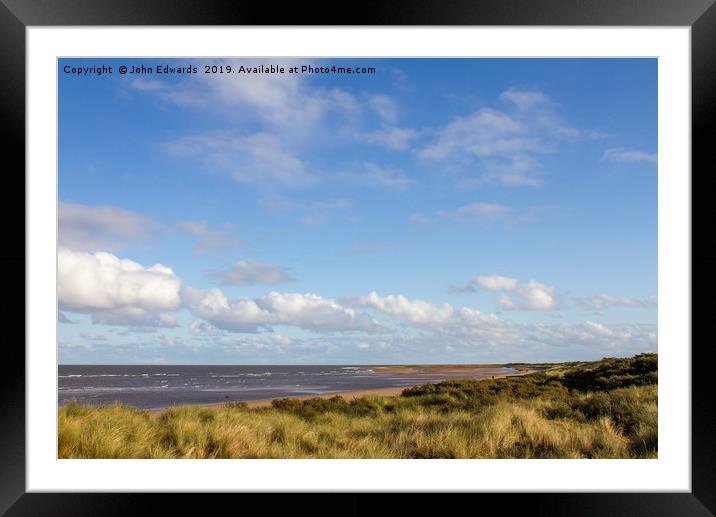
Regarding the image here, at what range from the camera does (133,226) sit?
2322 cm

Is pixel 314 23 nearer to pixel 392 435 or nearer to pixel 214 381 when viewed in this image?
pixel 392 435

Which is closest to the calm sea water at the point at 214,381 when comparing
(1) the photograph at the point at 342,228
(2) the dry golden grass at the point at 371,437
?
(1) the photograph at the point at 342,228

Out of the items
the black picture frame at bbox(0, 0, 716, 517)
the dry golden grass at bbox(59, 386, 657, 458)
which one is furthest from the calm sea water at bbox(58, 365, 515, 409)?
the black picture frame at bbox(0, 0, 716, 517)

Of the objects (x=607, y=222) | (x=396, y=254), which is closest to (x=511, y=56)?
(x=607, y=222)

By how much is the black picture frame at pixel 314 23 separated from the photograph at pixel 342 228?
1034 centimetres

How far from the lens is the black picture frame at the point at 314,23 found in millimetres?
2066

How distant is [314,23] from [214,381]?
1810 cm

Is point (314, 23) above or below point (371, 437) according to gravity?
above

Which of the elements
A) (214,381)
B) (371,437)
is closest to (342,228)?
(214,381)

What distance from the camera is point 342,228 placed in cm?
2016

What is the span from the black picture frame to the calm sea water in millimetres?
12045

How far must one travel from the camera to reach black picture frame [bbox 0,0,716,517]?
81.4 inches

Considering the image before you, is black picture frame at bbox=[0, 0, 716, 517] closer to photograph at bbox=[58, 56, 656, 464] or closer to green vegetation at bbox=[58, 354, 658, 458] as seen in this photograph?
green vegetation at bbox=[58, 354, 658, 458]

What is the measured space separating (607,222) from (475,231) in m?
7.46
